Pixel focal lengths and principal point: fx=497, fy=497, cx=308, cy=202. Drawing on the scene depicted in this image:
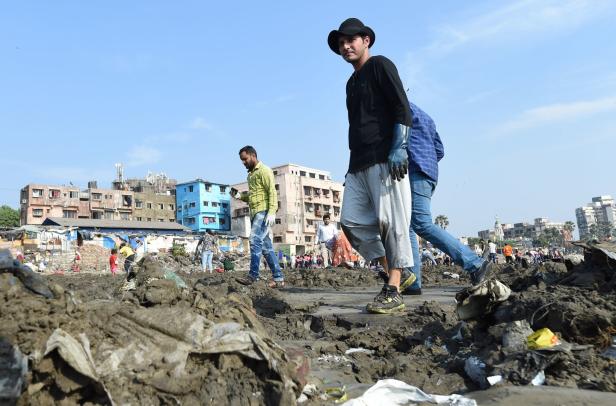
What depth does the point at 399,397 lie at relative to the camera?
6.22ft

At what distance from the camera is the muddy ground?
1.58 meters

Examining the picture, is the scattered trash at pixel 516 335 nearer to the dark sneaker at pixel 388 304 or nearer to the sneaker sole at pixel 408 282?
the dark sneaker at pixel 388 304

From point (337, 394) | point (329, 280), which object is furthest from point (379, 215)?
point (329, 280)

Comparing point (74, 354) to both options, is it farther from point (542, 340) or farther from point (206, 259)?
point (206, 259)

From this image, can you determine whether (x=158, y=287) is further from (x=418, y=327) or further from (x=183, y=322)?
(x=418, y=327)

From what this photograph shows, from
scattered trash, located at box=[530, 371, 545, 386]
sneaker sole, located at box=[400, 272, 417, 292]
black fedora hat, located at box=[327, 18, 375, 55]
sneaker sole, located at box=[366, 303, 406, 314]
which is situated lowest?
scattered trash, located at box=[530, 371, 545, 386]

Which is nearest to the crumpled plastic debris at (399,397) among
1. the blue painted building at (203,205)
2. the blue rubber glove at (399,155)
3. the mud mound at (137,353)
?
the mud mound at (137,353)

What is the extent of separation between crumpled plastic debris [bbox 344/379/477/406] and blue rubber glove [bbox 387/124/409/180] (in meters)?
2.20

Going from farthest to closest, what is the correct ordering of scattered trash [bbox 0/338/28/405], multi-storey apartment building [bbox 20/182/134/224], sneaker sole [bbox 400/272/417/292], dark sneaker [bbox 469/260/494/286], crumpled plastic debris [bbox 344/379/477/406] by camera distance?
multi-storey apartment building [bbox 20/182/134/224] < sneaker sole [bbox 400/272/417/292] < dark sneaker [bbox 469/260/494/286] < crumpled plastic debris [bbox 344/379/477/406] < scattered trash [bbox 0/338/28/405]

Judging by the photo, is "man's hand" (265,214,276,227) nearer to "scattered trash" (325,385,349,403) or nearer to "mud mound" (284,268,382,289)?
"mud mound" (284,268,382,289)

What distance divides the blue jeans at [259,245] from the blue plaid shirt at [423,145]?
3.10 m

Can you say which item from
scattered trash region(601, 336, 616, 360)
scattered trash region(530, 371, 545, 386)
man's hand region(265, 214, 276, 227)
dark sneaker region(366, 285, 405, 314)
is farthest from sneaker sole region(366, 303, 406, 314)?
man's hand region(265, 214, 276, 227)

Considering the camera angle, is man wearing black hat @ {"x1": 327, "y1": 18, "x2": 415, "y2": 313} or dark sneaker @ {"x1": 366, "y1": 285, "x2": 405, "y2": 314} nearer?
dark sneaker @ {"x1": 366, "y1": 285, "x2": 405, "y2": 314}

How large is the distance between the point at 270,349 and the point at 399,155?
246cm
